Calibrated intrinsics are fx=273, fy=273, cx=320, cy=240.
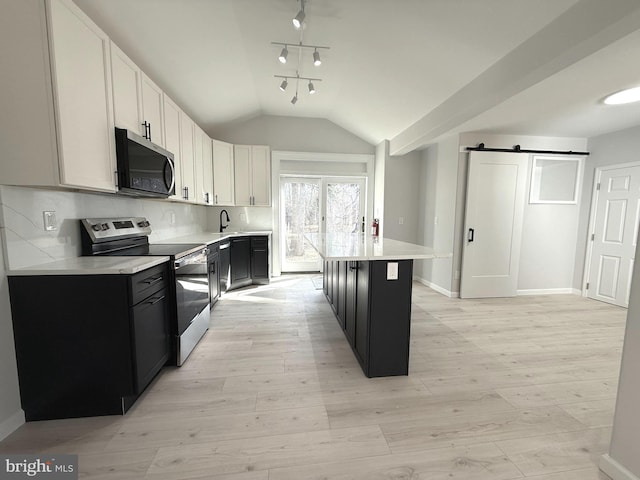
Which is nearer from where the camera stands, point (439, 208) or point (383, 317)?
point (383, 317)

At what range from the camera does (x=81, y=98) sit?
1610 mm

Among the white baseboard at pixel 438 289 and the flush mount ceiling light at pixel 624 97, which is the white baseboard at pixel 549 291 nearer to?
the white baseboard at pixel 438 289

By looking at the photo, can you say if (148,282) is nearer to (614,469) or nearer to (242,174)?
(614,469)

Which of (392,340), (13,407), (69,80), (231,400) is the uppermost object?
(69,80)

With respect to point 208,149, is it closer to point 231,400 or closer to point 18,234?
point 18,234

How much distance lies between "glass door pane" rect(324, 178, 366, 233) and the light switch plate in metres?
3.51

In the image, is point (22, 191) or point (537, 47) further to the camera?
point (537, 47)

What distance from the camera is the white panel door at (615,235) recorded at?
11.8 feet

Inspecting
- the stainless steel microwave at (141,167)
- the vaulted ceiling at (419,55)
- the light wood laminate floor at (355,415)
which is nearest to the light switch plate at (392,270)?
the light wood laminate floor at (355,415)

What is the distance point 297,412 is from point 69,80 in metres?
2.36

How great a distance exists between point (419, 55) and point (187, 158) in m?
2.81

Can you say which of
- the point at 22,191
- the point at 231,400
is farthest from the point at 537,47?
the point at 22,191

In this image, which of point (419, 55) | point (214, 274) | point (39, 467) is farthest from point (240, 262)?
point (419, 55)

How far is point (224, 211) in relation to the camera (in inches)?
202
